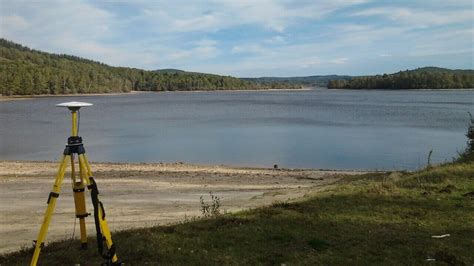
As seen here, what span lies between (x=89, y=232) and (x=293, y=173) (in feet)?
45.0

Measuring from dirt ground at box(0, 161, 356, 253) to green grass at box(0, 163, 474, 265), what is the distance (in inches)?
67.5

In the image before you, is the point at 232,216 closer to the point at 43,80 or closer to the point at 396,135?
the point at 396,135

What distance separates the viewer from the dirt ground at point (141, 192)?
10273mm

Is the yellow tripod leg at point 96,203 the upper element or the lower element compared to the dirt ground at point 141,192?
upper

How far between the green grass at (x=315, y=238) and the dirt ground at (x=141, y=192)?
5.62 feet

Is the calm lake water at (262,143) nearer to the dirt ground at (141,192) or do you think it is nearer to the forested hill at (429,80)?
the dirt ground at (141,192)

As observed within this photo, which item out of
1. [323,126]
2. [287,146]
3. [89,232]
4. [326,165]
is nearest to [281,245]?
[89,232]

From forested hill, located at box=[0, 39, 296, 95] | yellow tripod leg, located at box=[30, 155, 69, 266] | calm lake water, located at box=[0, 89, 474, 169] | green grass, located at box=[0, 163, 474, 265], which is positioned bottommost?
calm lake water, located at box=[0, 89, 474, 169]

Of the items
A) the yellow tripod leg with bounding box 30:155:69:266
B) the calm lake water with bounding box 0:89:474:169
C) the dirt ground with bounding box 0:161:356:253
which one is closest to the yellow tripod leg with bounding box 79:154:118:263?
the yellow tripod leg with bounding box 30:155:69:266

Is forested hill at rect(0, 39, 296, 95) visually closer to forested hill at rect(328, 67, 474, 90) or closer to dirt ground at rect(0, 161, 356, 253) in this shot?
forested hill at rect(328, 67, 474, 90)

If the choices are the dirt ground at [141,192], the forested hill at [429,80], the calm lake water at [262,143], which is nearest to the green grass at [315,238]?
the dirt ground at [141,192]

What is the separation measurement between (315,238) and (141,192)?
34.1 ft

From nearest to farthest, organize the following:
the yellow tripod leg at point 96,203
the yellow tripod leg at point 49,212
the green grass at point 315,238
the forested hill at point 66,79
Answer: the yellow tripod leg at point 49,212, the yellow tripod leg at point 96,203, the green grass at point 315,238, the forested hill at point 66,79

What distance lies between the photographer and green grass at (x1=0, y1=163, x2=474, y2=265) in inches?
219
